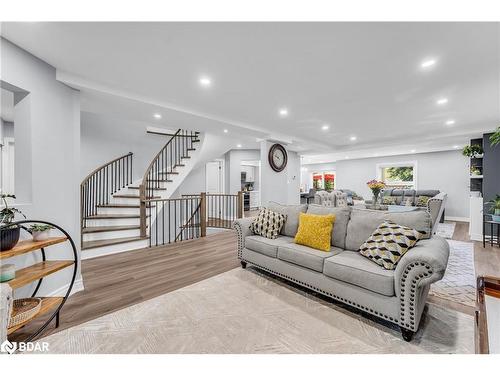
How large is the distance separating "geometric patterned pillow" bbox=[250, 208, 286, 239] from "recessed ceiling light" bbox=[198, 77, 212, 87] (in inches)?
73.5

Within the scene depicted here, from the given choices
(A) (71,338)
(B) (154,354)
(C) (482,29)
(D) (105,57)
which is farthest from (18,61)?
(C) (482,29)

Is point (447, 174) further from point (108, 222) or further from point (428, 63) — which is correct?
point (108, 222)

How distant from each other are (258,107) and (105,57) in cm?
210

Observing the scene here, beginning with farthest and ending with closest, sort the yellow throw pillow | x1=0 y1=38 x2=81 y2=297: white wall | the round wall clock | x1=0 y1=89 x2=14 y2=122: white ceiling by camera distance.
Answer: the round wall clock
x1=0 y1=89 x2=14 y2=122: white ceiling
the yellow throw pillow
x1=0 y1=38 x2=81 y2=297: white wall

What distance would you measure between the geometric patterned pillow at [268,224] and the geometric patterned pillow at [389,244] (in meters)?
1.12

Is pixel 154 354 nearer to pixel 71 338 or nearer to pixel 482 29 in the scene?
pixel 71 338

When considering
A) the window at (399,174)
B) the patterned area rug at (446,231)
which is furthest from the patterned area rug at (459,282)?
the window at (399,174)

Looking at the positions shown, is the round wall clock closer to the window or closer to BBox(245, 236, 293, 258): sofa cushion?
BBox(245, 236, 293, 258): sofa cushion

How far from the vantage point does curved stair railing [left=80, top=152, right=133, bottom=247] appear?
4.73 m

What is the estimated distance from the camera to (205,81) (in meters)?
2.62

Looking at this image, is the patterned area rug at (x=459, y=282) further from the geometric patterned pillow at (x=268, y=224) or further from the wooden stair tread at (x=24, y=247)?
the wooden stair tread at (x=24, y=247)

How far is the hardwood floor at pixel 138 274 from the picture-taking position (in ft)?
6.92

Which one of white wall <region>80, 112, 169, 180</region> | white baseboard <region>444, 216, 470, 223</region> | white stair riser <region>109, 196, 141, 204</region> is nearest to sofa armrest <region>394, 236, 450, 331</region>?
white stair riser <region>109, 196, 141, 204</region>

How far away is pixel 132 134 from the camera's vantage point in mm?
5883
